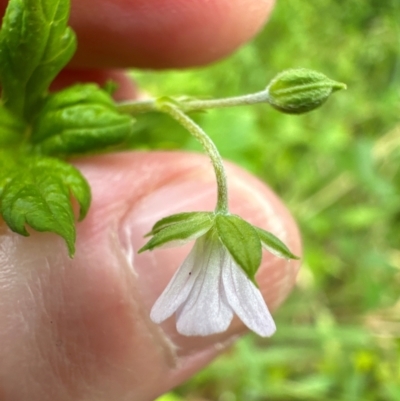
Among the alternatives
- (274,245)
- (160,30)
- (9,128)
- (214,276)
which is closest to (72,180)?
(9,128)

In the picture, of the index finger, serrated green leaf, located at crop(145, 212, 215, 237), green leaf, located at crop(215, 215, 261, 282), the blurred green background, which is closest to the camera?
green leaf, located at crop(215, 215, 261, 282)

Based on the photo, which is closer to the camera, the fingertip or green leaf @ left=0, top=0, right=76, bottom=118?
green leaf @ left=0, top=0, right=76, bottom=118

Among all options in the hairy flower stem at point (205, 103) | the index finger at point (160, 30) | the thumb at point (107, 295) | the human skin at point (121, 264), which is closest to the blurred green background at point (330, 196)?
the index finger at point (160, 30)

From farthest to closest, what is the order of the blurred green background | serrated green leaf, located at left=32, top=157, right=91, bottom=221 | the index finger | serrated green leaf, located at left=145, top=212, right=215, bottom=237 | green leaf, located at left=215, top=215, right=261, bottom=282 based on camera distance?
the blurred green background, the index finger, serrated green leaf, located at left=32, top=157, right=91, bottom=221, serrated green leaf, located at left=145, top=212, right=215, bottom=237, green leaf, located at left=215, top=215, right=261, bottom=282

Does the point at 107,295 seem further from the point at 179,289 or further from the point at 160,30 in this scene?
the point at 160,30

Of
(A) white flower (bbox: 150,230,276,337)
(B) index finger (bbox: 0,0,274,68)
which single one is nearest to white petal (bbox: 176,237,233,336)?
(A) white flower (bbox: 150,230,276,337)

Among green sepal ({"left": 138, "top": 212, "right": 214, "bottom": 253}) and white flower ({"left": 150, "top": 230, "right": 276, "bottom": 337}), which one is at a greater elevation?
green sepal ({"left": 138, "top": 212, "right": 214, "bottom": 253})

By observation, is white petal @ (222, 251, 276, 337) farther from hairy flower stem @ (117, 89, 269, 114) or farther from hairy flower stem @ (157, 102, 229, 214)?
hairy flower stem @ (117, 89, 269, 114)
